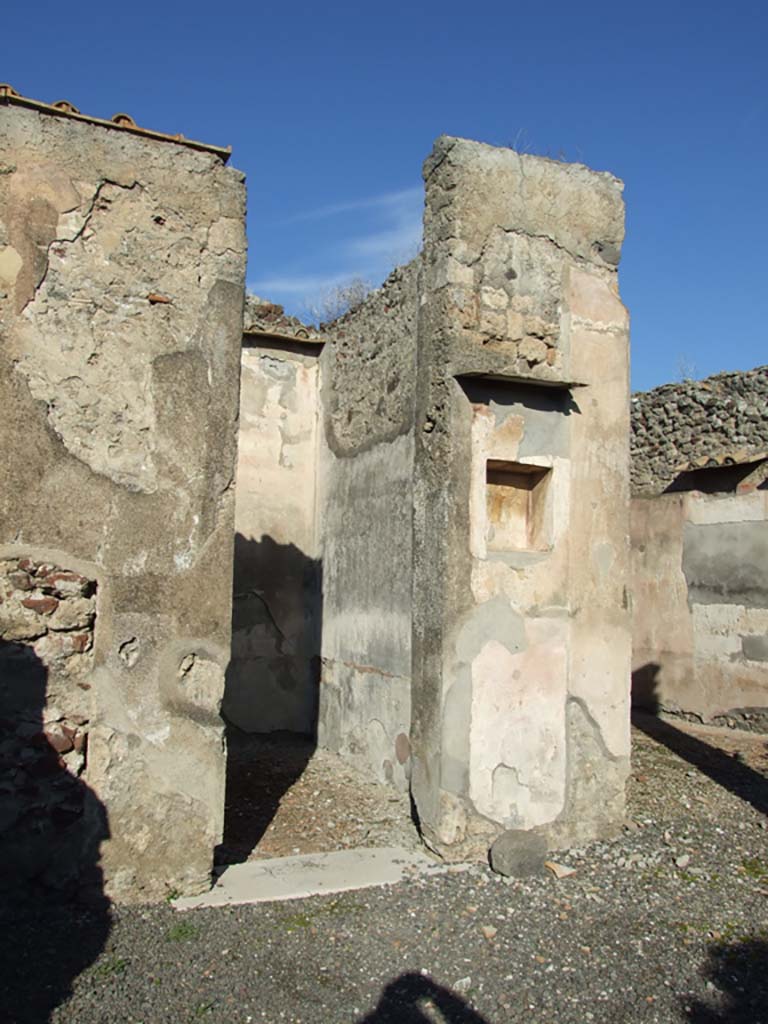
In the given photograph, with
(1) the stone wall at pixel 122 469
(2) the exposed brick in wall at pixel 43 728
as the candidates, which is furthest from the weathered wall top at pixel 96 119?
(2) the exposed brick in wall at pixel 43 728

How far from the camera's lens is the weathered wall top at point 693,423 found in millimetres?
11633

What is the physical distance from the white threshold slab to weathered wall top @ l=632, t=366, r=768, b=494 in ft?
26.4

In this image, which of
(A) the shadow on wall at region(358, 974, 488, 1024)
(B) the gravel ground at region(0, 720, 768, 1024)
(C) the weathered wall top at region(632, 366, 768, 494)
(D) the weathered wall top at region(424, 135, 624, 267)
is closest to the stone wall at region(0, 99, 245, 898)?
(B) the gravel ground at region(0, 720, 768, 1024)

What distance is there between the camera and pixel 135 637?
4090 mm

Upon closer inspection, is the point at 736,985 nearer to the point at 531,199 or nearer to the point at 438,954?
the point at 438,954

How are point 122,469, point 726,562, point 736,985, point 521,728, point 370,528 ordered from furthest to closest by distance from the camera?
1. point 726,562
2. point 370,528
3. point 521,728
4. point 122,469
5. point 736,985

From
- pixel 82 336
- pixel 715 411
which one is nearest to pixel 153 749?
pixel 82 336

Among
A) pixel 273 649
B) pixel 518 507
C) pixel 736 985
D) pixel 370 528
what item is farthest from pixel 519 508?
pixel 273 649

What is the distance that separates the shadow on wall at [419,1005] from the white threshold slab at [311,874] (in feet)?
3.00

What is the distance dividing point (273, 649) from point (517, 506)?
139 inches

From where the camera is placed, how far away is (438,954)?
12.3ft

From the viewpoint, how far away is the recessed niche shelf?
526 centimetres

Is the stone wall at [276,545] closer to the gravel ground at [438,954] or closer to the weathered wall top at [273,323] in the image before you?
the weathered wall top at [273,323]

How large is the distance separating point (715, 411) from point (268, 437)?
681 centimetres
